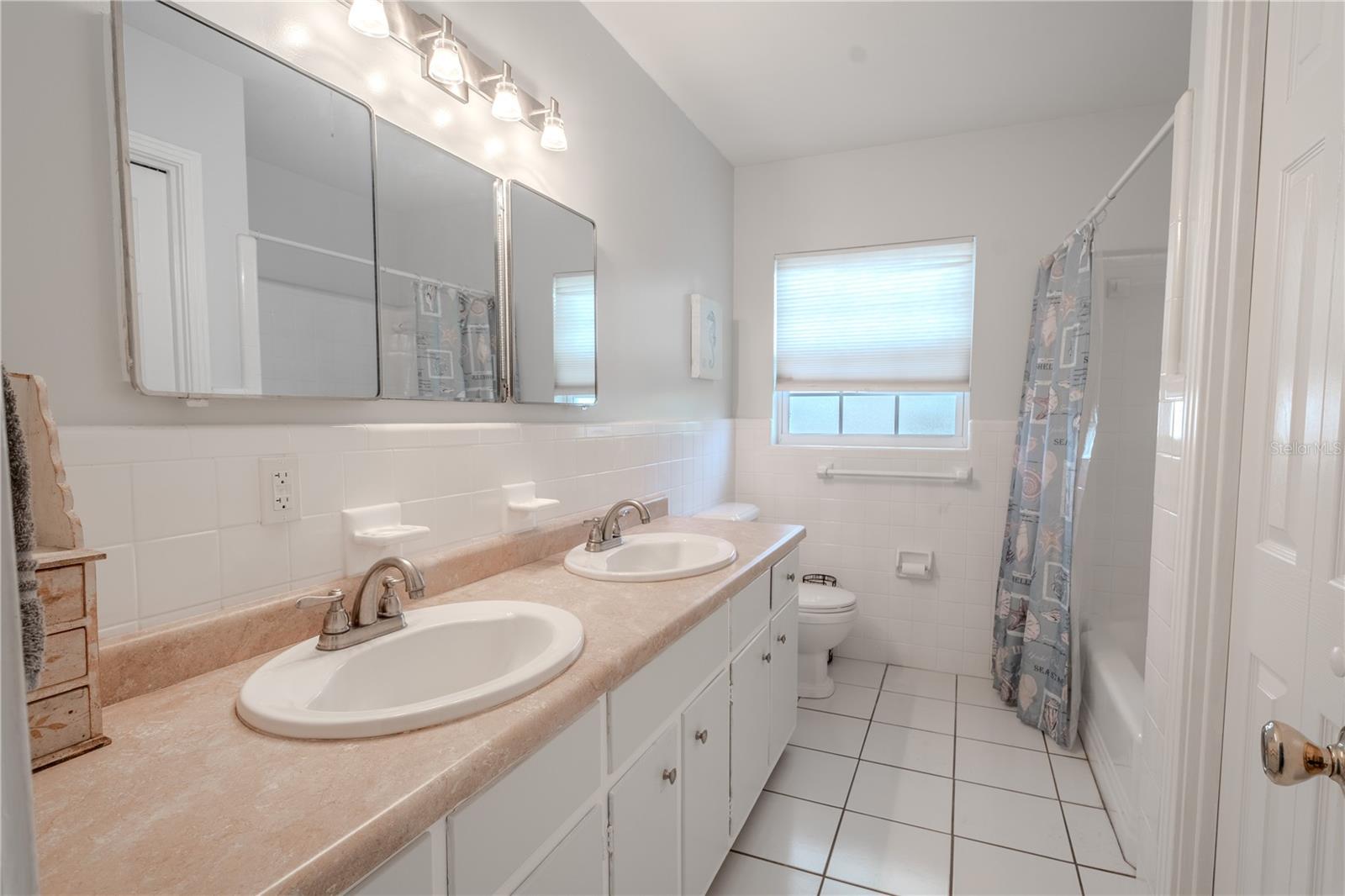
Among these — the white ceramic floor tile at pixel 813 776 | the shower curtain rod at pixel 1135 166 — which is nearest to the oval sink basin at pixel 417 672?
the white ceramic floor tile at pixel 813 776

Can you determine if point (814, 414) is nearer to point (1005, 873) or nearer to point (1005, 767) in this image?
point (1005, 767)

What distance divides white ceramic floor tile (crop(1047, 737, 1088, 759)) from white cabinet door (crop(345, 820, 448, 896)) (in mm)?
2357

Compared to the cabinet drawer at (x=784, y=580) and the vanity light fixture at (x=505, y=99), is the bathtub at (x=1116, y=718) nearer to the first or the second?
the cabinet drawer at (x=784, y=580)

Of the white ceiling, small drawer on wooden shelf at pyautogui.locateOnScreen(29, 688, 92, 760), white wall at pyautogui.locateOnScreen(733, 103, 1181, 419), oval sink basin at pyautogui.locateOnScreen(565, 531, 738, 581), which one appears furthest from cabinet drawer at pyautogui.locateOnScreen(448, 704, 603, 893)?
white wall at pyautogui.locateOnScreen(733, 103, 1181, 419)

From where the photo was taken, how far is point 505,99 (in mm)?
1563

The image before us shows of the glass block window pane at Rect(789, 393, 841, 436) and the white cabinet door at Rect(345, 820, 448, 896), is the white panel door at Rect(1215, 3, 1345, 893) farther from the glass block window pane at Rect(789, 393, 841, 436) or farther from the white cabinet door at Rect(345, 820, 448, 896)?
the glass block window pane at Rect(789, 393, 841, 436)

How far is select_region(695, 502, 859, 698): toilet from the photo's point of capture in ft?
8.67

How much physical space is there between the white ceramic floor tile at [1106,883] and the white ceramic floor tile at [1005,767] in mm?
336

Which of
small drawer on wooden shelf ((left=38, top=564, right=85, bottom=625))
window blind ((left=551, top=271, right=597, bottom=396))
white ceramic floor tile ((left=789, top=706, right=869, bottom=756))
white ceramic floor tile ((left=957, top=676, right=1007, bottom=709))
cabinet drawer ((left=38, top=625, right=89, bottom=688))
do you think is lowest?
white ceramic floor tile ((left=789, top=706, right=869, bottom=756))

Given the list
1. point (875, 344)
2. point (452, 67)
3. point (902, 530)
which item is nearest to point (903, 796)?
point (902, 530)

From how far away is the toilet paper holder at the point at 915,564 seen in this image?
2969 mm

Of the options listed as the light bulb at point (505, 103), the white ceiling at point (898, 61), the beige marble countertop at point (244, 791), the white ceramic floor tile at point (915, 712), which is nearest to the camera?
the beige marble countertop at point (244, 791)

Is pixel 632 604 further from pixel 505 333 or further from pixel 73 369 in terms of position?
pixel 73 369

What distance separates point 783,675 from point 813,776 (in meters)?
0.39
